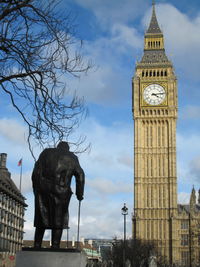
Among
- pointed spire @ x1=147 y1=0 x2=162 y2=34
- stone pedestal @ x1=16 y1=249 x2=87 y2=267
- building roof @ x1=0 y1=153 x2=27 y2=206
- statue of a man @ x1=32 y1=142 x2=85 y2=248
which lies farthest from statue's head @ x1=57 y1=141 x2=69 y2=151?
pointed spire @ x1=147 y1=0 x2=162 y2=34

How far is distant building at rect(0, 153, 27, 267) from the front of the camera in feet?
190

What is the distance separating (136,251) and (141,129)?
2763 cm

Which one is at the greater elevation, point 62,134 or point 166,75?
point 166,75

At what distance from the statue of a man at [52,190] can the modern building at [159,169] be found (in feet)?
227

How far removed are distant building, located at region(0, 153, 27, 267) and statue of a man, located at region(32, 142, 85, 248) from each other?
4626 cm

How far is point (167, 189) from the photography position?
79625 mm

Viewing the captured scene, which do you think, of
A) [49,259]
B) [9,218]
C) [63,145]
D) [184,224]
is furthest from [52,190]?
[184,224]

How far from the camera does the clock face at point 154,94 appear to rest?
82000 millimetres

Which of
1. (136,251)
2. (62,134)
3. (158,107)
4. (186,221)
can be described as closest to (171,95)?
(158,107)

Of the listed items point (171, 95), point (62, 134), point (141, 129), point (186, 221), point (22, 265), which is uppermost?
point (171, 95)

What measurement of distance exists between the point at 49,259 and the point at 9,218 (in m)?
55.1

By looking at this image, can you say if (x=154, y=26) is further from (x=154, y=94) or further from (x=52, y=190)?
(x=52, y=190)

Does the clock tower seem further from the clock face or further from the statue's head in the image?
the statue's head

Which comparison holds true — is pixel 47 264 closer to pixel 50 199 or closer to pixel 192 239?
pixel 50 199
